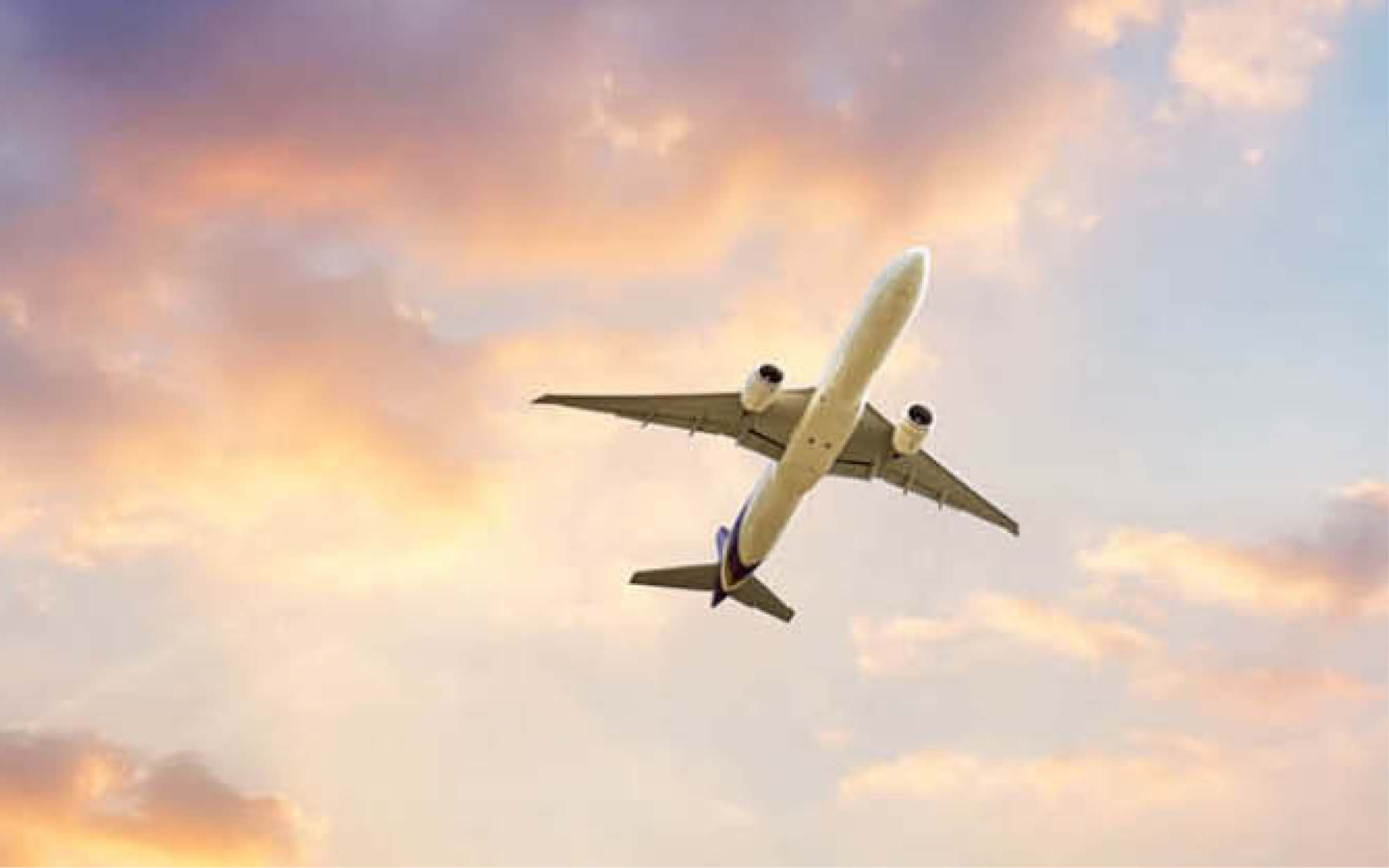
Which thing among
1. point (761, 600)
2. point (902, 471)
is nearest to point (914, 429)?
point (902, 471)

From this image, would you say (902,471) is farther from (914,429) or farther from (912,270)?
(912,270)

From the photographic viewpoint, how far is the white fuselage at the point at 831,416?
215 feet

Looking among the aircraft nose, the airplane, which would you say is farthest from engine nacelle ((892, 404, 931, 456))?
the aircraft nose

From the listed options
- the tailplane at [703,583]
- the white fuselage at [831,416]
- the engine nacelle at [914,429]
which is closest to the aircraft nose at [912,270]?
the white fuselage at [831,416]

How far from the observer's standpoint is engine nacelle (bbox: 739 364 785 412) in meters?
74.4

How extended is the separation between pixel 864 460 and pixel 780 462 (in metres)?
8.07

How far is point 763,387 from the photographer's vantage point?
2931 inches

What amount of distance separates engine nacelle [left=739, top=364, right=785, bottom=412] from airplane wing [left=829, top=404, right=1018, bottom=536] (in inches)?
208

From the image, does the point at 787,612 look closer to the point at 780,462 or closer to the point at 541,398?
the point at 780,462

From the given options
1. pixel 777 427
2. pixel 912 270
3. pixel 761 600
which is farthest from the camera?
pixel 761 600

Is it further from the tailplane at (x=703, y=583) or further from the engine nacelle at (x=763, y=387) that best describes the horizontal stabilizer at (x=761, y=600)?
the engine nacelle at (x=763, y=387)

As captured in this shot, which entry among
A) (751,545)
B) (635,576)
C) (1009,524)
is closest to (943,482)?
(1009,524)

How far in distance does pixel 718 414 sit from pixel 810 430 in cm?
749

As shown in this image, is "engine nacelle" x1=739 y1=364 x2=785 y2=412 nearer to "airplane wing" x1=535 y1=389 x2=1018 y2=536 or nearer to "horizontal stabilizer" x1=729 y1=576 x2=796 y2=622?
"airplane wing" x1=535 y1=389 x2=1018 y2=536
